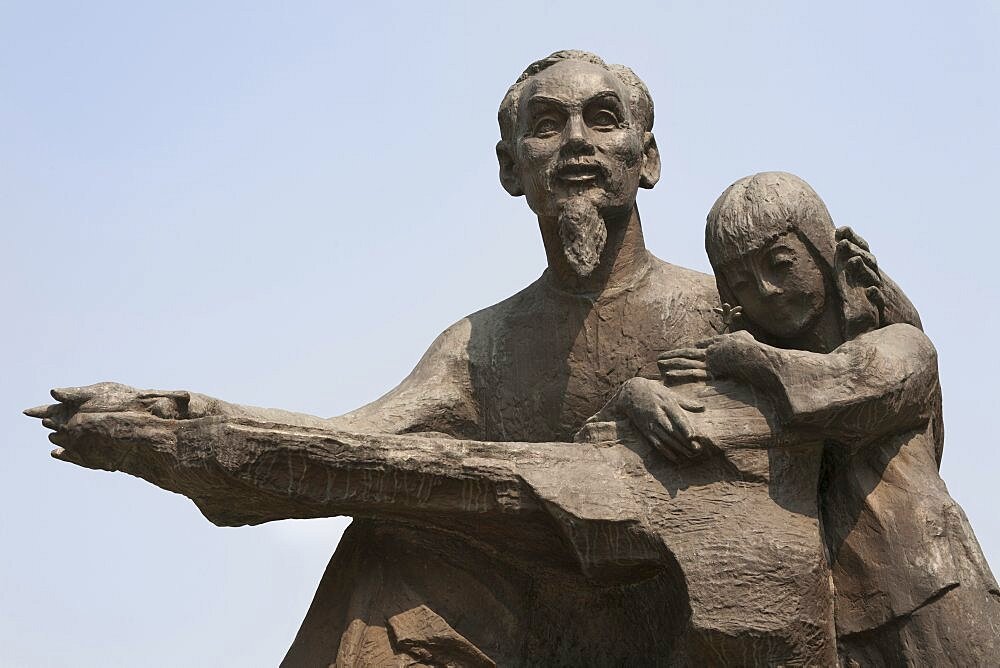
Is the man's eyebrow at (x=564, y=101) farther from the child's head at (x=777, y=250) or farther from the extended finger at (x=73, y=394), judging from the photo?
the extended finger at (x=73, y=394)

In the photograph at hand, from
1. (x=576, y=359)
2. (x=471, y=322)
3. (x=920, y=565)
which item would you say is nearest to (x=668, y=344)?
(x=576, y=359)

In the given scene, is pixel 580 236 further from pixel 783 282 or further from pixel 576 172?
pixel 783 282

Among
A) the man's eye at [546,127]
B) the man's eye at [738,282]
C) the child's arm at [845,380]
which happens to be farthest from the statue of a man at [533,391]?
the man's eye at [738,282]

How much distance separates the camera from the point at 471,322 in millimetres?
7281

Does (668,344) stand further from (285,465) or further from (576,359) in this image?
(285,465)

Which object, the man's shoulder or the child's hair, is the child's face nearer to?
the child's hair

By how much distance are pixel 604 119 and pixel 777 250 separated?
90cm

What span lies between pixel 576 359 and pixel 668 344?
0.32 meters

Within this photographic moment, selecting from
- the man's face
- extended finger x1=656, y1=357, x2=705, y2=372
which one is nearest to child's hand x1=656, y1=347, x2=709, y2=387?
extended finger x1=656, y1=357, x2=705, y2=372

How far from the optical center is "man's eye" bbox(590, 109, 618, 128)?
694 centimetres

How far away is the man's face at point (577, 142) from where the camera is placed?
6828 millimetres

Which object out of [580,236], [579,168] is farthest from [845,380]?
[579,168]

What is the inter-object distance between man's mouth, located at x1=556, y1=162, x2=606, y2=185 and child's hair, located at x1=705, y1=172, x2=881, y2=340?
0.54 m

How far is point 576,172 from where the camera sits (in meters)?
6.82
